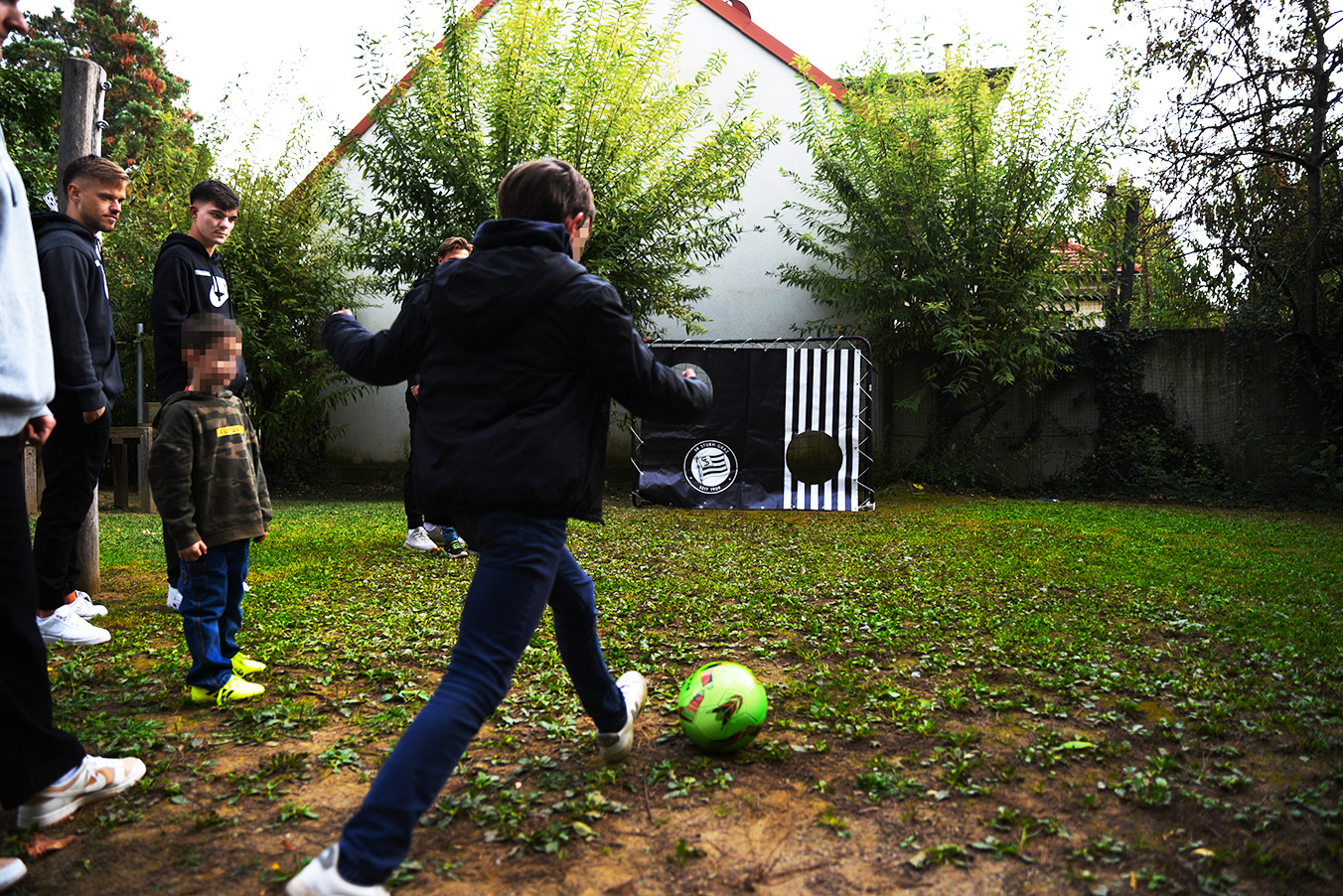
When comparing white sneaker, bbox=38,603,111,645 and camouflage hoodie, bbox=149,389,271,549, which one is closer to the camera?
camouflage hoodie, bbox=149,389,271,549

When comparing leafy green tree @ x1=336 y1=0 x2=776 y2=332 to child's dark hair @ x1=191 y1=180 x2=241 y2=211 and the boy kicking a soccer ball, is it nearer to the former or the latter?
child's dark hair @ x1=191 y1=180 x2=241 y2=211

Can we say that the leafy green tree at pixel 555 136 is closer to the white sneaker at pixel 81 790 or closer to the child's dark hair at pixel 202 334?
the child's dark hair at pixel 202 334

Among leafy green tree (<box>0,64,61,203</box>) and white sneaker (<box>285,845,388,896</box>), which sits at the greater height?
leafy green tree (<box>0,64,61,203</box>)

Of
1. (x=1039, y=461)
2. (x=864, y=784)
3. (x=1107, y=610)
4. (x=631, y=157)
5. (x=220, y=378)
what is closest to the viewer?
(x=864, y=784)

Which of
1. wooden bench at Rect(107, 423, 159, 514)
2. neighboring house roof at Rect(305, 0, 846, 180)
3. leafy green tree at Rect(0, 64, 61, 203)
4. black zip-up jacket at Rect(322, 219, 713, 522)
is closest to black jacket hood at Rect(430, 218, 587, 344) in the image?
black zip-up jacket at Rect(322, 219, 713, 522)

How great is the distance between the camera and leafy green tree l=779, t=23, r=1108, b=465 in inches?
420

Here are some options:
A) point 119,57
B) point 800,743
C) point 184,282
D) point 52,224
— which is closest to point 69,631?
point 184,282

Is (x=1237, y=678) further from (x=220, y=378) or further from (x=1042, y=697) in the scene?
(x=220, y=378)

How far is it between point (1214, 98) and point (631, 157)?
23.1 feet

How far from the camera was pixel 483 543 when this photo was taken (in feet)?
6.67

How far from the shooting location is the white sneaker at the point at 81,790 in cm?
213

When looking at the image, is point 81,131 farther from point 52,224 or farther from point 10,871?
point 10,871

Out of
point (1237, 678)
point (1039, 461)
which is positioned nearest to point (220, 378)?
point (1237, 678)

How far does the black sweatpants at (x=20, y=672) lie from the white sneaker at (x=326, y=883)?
810 mm
